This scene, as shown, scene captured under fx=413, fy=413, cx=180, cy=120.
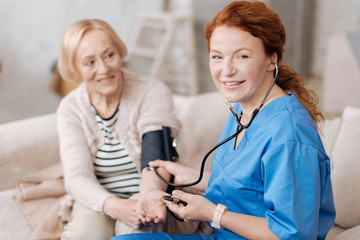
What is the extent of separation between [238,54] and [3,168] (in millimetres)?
1289

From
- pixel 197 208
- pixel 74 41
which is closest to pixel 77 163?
pixel 74 41

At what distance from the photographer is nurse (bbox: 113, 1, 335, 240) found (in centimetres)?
94

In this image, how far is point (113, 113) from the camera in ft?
5.35

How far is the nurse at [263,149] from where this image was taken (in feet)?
3.09

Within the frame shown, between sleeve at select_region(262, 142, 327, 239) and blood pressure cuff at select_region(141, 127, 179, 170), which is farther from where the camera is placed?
blood pressure cuff at select_region(141, 127, 179, 170)

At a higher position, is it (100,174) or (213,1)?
(213,1)

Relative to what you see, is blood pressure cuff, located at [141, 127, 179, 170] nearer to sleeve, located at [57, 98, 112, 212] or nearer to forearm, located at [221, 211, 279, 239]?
sleeve, located at [57, 98, 112, 212]

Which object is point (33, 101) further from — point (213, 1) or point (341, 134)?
point (341, 134)

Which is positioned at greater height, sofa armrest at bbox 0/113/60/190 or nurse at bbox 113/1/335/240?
nurse at bbox 113/1/335/240

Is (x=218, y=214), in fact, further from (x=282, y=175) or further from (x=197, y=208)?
(x=282, y=175)

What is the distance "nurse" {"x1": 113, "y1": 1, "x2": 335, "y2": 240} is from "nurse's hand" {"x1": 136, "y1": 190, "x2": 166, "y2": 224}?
98 mm

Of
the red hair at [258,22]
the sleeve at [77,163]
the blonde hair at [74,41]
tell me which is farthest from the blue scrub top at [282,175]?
the blonde hair at [74,41]

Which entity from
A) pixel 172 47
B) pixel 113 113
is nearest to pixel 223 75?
pixel 113 113

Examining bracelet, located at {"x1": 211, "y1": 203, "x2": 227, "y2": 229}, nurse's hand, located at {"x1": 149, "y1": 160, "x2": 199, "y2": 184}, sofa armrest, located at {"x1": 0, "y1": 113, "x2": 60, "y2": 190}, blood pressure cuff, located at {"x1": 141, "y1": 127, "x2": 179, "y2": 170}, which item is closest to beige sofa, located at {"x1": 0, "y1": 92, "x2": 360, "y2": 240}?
sofa armrest, located at {"x1": 0, "y1": 113, "x2": 60, "y2": 190}
